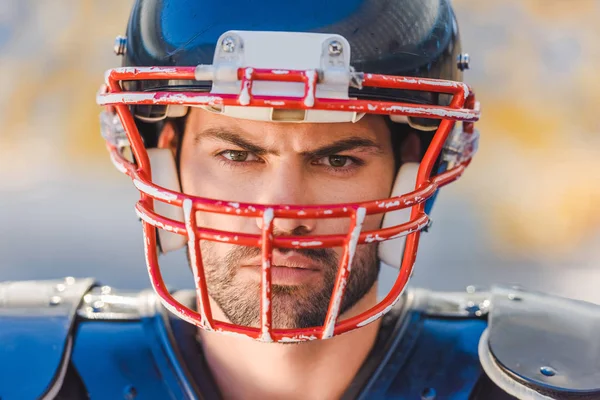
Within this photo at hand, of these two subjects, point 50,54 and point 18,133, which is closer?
point 18,133

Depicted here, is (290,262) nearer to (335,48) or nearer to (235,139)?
(235,139)

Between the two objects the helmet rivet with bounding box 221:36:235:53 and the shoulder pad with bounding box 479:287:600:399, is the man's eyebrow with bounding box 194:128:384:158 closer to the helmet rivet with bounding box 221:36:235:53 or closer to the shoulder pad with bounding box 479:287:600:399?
the helmet rivet with bounding box 221:36:235:53

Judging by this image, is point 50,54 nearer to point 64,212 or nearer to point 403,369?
point 64,212

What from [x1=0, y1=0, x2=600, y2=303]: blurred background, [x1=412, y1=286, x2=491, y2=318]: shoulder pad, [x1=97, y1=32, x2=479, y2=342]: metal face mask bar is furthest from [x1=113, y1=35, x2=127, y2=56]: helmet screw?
[x1=0, y1=0, x2=600, y2=303]: blurred background

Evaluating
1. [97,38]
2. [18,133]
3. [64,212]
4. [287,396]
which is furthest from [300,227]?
[97,38]

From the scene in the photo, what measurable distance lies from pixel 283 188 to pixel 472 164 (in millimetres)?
2169

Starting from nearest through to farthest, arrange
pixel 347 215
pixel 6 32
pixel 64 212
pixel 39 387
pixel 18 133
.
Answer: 1. pixel 347 215
2. pixel 39 387
3. pixel 64 212
4. pixel 18 133
5. pixel 6 32

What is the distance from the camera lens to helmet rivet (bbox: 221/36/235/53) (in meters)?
1.02

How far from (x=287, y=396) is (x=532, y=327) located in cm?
44

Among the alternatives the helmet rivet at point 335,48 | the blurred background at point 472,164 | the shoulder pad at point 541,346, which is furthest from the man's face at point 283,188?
the blurred background at point 472,164

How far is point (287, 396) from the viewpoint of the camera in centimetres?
126

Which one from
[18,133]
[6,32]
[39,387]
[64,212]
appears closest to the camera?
[39,387]

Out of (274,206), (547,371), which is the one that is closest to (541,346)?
(547,371)

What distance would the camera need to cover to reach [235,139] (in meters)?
1.14
